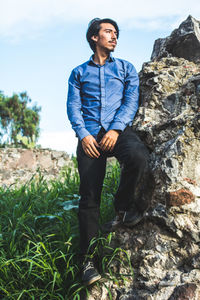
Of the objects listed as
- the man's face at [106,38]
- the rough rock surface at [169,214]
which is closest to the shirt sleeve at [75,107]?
the man's face at [106,38]

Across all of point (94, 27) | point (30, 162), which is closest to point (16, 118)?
point (30, 162)

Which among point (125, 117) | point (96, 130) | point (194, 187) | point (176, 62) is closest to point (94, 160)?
point (96, 130)

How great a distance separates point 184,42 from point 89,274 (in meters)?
2.54

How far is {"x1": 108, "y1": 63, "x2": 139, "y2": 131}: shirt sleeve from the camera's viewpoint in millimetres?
2498

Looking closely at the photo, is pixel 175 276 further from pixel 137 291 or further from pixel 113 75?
pixel 113 75

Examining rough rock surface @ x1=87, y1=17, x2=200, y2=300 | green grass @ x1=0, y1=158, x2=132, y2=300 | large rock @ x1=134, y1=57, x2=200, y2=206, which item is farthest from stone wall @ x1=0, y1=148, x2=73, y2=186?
rough rock surface @ x1=87, y1=17, x2=200, y2=300

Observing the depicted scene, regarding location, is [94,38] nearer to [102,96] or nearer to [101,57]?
[101,57]

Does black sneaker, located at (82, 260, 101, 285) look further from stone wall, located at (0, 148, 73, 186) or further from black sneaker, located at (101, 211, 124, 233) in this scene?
stone wall, located at (0, 148, 73, 186)

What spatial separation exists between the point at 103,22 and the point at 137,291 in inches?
93.8

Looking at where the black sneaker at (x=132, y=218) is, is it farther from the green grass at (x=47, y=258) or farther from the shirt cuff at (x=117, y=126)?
the shirt cuff at (x=117, y=126)

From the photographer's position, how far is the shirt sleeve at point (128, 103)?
250 cm

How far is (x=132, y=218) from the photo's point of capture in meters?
2.33

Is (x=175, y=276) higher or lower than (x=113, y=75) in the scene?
lower

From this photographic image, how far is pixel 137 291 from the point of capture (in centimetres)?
213
